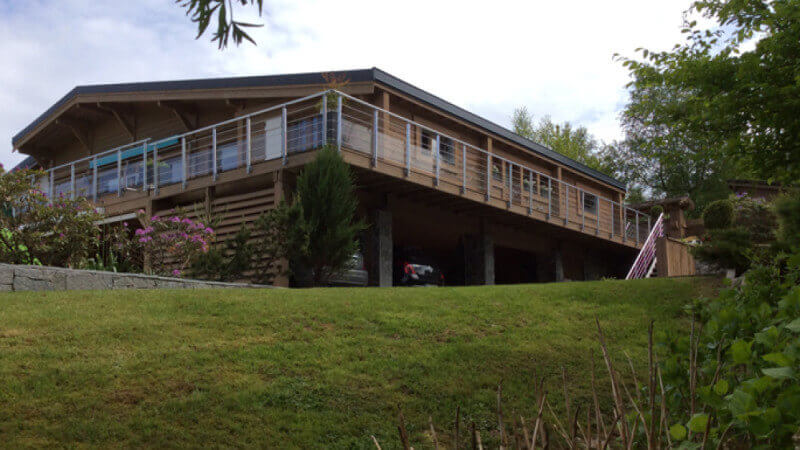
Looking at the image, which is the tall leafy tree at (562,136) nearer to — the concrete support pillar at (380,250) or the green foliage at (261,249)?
the concrete support pillar at (380,250)

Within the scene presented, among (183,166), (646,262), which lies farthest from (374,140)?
(646,262)

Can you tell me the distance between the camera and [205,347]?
7.73 meters

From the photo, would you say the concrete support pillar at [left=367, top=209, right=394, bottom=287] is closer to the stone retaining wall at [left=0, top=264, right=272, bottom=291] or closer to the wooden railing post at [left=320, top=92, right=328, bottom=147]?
the wooden railing post at [left=320, top=92, right=328, bottom=147]

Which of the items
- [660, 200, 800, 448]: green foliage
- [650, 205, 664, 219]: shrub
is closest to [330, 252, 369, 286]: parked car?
[660, 200, 800, 448]: green foliage

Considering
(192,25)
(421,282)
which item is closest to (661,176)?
(421,282)

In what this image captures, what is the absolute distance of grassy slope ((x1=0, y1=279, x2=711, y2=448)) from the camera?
605 centimetres

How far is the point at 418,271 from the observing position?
1723 cm

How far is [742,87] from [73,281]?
35.5ft

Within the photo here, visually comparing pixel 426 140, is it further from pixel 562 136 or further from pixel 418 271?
pixel 562 136

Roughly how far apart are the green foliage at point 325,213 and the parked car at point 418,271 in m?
3.54

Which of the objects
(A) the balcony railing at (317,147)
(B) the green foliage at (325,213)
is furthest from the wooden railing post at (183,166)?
(B) the green foliage at (325,213)

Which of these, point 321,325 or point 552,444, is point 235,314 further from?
point 552,444

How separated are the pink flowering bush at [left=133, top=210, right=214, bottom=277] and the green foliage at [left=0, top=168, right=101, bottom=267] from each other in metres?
1.08

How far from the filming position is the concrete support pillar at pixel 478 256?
20484mm
